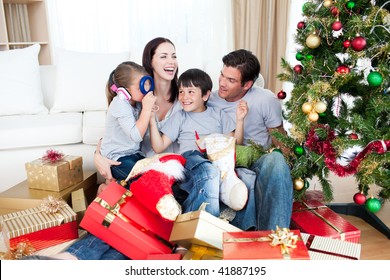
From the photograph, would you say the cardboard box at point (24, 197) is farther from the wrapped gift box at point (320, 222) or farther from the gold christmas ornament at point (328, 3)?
the gold christmas ornament at point (328, 3)

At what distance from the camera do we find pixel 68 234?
157 centimetres

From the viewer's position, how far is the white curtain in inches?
135

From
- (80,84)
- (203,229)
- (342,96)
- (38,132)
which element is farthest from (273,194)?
(80,84)

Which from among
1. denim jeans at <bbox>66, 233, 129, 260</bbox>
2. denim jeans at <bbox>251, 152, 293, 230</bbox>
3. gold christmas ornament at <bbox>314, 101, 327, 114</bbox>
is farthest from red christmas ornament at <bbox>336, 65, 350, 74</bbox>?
denim jeans at <bbox>66, 233, 129, 260</bbox>

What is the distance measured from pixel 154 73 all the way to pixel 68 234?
2.71ft

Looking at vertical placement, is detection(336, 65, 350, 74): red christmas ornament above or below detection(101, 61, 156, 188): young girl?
above

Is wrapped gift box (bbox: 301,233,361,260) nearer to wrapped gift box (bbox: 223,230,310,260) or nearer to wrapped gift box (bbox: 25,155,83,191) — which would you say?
wrapped gift box (bbox: 223,230,310,260)

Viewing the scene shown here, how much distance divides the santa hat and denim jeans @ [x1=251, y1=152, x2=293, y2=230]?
12.0 inches

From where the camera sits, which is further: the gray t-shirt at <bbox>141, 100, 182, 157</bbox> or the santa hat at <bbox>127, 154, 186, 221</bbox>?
the gray t-shirt at <bbox>141, 100, 182, 157</bbox>

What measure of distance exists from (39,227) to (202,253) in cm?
72

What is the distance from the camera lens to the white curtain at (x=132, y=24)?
3.44 m

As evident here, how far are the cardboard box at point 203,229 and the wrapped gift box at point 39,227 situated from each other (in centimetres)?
60

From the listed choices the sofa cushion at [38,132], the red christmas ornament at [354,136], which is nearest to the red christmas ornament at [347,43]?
the red christmas ornament at [354,136]

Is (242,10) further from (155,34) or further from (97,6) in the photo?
(97,6)
